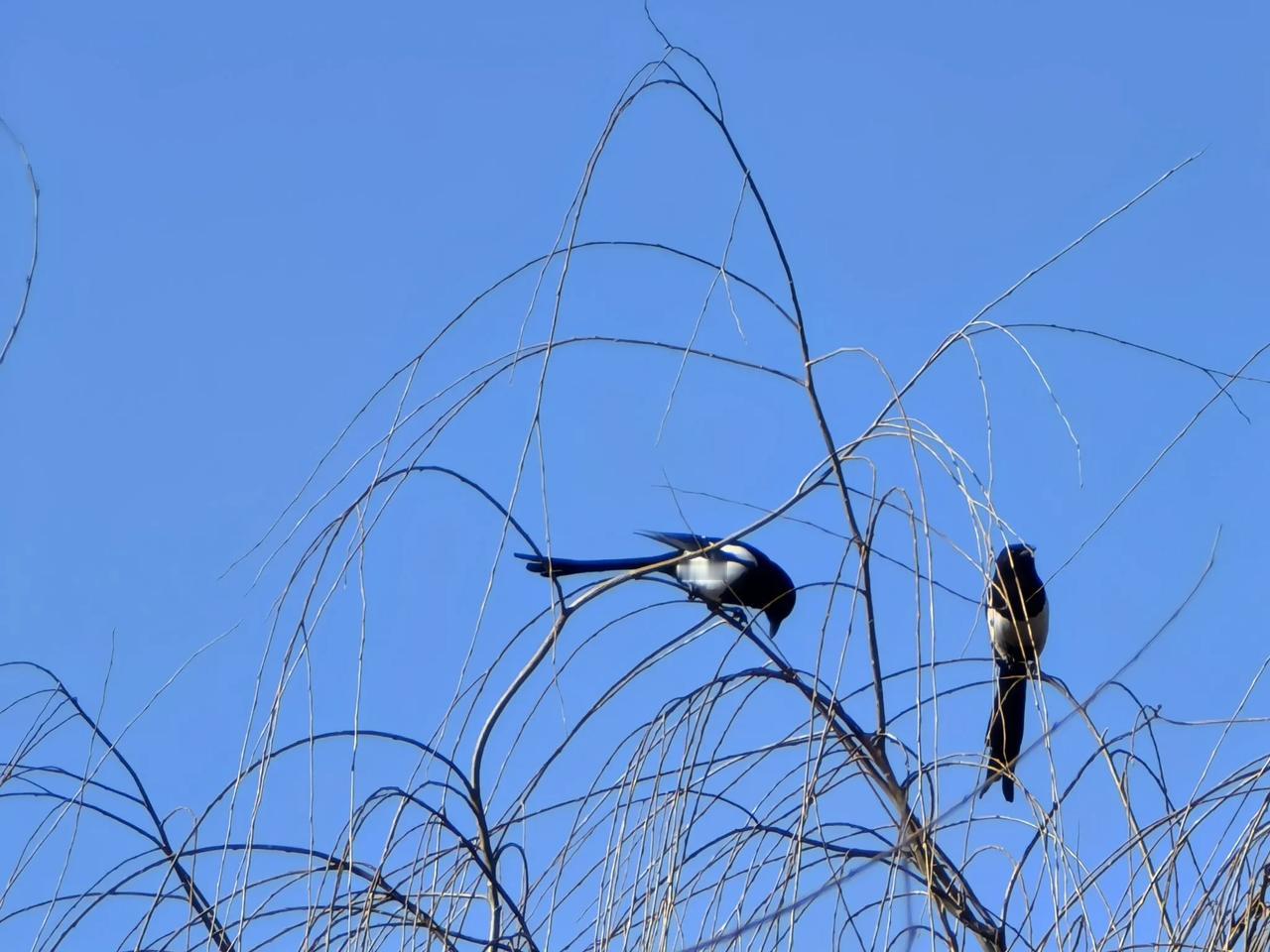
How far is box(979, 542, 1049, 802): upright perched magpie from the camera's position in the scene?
1587 mm

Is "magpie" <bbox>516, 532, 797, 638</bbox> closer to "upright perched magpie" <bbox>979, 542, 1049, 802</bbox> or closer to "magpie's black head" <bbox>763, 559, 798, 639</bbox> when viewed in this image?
"magpie's black head" <bbox>763, 559, 798, 639</bbox>

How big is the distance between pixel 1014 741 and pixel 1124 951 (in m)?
1.36

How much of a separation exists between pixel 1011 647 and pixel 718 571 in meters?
2.16

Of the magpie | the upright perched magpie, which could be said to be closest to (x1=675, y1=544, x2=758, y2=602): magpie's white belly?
the magpie

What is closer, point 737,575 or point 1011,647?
point 1011,647

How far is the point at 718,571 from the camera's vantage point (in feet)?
14.8

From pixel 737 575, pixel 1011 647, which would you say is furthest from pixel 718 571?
pixel 1011 647

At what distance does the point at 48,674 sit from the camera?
69.1 inches

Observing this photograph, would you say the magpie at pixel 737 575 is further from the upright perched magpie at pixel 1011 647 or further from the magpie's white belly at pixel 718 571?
the upright perched magpie at pixel 1011 647

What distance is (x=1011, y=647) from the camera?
7.82 feet

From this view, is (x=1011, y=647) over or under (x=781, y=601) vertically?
under

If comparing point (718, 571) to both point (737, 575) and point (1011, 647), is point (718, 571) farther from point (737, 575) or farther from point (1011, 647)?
point (1011, 647)

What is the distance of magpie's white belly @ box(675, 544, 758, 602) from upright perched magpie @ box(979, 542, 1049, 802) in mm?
866

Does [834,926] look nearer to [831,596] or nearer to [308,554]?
[831,596]
